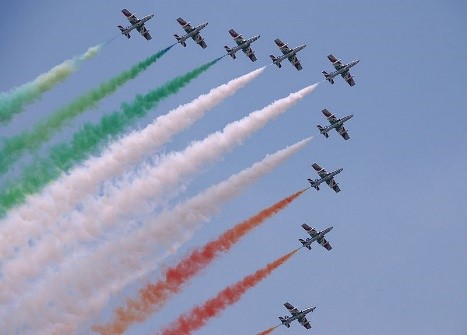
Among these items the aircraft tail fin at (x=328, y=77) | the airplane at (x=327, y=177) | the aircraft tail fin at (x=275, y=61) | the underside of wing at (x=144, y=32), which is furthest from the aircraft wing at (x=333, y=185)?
the underside of wing at (x=144, y=32)

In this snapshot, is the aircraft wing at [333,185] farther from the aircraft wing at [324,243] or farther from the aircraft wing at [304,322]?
the aircraft wing at [304,322]

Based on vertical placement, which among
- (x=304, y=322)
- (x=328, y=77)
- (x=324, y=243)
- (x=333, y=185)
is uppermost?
(x=328, y=77)

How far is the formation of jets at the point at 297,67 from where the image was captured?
96312 mm

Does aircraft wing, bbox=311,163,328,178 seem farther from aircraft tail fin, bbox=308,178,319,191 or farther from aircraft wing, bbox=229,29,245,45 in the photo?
aircraft wing, bbox=229,29,245,45

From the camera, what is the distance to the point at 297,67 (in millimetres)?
102812

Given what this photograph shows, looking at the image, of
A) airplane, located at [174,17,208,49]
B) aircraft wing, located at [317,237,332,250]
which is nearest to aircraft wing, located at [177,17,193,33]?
airplane, located at [174,17,208,49]

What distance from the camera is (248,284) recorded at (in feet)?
303

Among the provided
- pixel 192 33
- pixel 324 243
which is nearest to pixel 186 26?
pixel 192 33

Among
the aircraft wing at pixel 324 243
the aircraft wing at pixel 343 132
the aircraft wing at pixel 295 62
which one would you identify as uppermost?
the aircraft wing at pixel 295 62

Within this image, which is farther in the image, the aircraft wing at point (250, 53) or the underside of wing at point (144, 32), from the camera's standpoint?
the aircraft wing at point (250, 53)

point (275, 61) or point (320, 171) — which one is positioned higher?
point (275, 61)

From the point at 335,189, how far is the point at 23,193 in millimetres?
27360

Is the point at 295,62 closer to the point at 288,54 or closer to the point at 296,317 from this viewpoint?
the point at 288,54

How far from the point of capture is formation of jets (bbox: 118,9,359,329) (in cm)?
9631
